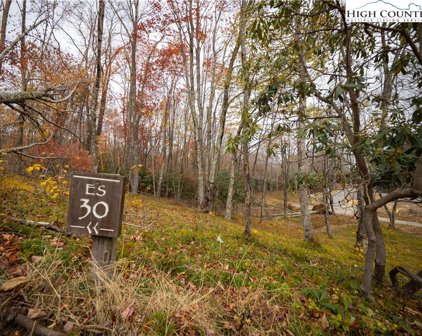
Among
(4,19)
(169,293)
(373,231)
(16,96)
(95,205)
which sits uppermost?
(4,19)

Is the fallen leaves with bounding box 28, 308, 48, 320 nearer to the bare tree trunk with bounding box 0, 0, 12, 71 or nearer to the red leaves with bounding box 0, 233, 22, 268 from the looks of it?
the red leaves with bounding box 0, 233, 22, 268

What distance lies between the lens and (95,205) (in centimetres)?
198

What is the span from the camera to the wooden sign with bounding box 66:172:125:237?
6.44ft

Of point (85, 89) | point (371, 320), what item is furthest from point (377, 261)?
point (85, 89)

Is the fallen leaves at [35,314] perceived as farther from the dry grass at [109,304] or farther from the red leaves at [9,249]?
the red leaves at [9,249]

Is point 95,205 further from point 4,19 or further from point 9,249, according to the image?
point 4,19

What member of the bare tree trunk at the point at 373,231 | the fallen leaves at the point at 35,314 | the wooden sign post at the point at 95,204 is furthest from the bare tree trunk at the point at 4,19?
the bare tree trunk at the point at 373,231

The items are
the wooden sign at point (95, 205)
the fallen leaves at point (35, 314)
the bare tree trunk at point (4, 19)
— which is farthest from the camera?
the bare tree trunk at point (4, 19)

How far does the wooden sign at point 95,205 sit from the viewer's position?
1962 mm

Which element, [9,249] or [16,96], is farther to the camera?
[16,96]

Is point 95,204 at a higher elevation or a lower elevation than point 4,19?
lower

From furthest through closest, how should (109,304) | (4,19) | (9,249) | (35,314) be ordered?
(4,19)
(9,249)
(109,304)
(35,314)

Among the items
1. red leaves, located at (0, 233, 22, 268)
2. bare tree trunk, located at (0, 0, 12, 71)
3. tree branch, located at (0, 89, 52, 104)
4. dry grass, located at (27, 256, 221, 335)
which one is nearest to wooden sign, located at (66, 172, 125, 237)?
dry grass, located at (27, 256, 221, 335)

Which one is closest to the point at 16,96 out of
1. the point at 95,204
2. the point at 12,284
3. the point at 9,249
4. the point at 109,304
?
the point at 9,249
